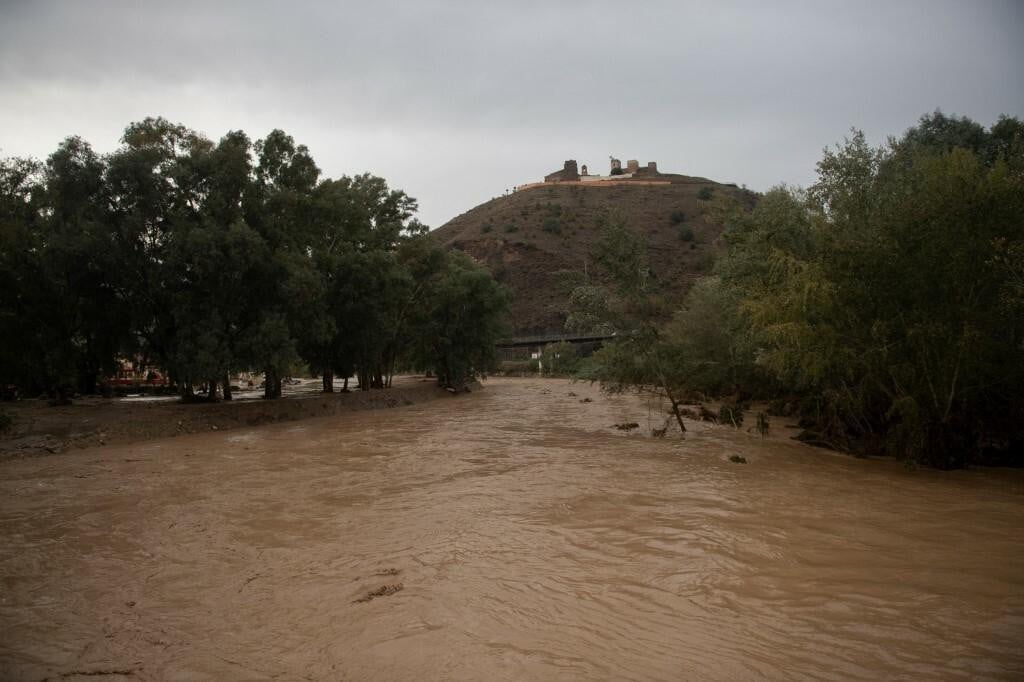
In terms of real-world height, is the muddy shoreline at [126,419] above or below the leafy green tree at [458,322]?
below

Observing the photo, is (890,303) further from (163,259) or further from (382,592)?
(163,259)

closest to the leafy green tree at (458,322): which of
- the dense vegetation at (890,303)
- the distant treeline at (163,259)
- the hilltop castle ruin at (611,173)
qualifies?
the distant treeline at (163,259)

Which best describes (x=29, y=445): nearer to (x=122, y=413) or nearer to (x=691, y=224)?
(x=122, y=413)

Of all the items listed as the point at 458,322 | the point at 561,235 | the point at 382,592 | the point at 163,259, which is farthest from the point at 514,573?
the point at 561,235

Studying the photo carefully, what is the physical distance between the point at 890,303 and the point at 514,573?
41.6 ft

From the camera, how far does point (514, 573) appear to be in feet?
26.6

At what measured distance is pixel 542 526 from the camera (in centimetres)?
1055

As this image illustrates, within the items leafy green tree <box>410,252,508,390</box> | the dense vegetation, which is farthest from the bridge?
the dense vegetation

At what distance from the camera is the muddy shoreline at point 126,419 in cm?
2011

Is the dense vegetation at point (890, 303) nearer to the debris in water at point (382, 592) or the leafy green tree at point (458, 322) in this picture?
the debris in water at point (382, 592)

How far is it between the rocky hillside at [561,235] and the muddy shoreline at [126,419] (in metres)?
57.2

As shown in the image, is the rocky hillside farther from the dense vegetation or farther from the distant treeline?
the dense vegetation

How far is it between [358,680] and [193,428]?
920 inches

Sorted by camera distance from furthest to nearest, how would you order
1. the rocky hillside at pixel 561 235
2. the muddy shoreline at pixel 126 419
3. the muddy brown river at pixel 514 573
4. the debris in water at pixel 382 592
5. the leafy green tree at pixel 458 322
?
1. the rocky hillside at pixel 561 235
2. the leafy green tree at pixel 458 322
3. the muddy shoreline at pixel 126 419
4. the debris in water at pixel 382 592
5. the muddy brown river at pixel 514 573
